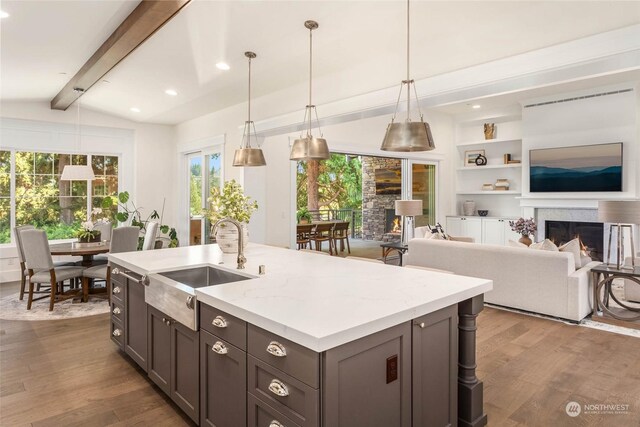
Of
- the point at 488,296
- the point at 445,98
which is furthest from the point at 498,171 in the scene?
the point at 445,98

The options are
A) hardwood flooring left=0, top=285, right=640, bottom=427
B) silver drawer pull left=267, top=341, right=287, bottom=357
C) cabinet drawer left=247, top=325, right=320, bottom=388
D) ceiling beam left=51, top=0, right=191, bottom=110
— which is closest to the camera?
cabinet drawer left=247, top=325, right=320, bottom=388

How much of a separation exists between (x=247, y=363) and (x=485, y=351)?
98.3 inches

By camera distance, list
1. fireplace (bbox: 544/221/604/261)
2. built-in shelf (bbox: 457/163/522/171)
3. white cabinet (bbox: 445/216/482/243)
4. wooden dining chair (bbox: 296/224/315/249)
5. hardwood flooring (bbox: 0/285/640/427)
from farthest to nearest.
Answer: white cabinet (bbox: 445/216/482/243) < built-in shelf (bbox: 457/163/522/171) < wooden dining chair (bbox: 296/224/315/249) < fireplace (bbox: 544/221/604/261) < hardwood flooring (bbox: 0/285/640/427)

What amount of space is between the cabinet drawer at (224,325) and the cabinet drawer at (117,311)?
1530 mm

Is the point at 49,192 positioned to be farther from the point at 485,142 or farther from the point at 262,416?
the point at 485,142

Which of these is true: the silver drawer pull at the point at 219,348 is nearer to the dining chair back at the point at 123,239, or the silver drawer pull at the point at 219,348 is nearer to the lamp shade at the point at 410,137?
the lamp shade at the point at 410,137

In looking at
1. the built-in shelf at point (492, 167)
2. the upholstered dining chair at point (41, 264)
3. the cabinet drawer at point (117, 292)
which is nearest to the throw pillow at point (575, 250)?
the built-in shelf at point (492, 167)

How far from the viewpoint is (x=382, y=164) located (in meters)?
12.0

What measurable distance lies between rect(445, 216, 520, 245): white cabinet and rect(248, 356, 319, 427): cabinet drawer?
761 centimetres

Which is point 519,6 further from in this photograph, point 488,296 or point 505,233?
point 505,233

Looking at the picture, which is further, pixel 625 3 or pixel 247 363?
pixel 625 3

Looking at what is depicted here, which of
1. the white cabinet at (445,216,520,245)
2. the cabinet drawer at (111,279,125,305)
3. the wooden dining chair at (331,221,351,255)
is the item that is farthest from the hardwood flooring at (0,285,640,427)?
the wooden dining chair at (331,221,351,255)

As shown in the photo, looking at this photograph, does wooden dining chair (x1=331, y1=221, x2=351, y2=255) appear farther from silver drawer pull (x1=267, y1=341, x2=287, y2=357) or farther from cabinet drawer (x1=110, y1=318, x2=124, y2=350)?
silver drawer pull (x1=267, y1=341, x2=287, y2=357)

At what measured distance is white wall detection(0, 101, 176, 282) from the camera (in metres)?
6.49
